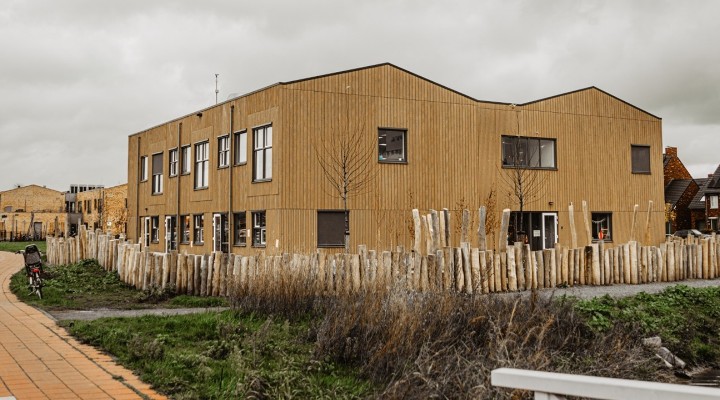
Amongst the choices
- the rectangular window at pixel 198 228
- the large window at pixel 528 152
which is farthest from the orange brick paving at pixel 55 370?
the large window at pixel 528 152

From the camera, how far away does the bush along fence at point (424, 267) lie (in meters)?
12.7

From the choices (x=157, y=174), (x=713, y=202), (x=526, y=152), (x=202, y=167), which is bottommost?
(x=713, y=202)

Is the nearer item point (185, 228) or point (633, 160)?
point (633, 160)

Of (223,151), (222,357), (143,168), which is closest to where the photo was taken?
(222,357)

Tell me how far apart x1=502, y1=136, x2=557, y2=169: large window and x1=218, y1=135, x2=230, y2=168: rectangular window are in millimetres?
11574

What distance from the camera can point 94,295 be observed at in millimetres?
14984

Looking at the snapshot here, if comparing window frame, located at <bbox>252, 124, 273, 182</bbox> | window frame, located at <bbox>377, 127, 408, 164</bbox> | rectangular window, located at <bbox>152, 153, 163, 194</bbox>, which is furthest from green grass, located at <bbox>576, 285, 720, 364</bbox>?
rectangular window, located at <bbox>152, 153, 163, 194</bbox>

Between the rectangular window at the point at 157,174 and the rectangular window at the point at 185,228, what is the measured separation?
355cm

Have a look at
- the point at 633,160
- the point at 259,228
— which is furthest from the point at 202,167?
the point at 633,160

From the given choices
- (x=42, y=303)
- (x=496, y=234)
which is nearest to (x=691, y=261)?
(x=496, y=234)

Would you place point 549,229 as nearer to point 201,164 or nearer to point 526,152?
point 526,152

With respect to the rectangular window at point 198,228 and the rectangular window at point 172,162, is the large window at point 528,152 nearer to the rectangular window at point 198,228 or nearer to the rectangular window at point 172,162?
the rectangular window at point 198,228

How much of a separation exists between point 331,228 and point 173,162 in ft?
43.3

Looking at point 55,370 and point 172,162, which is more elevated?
point 172,162
